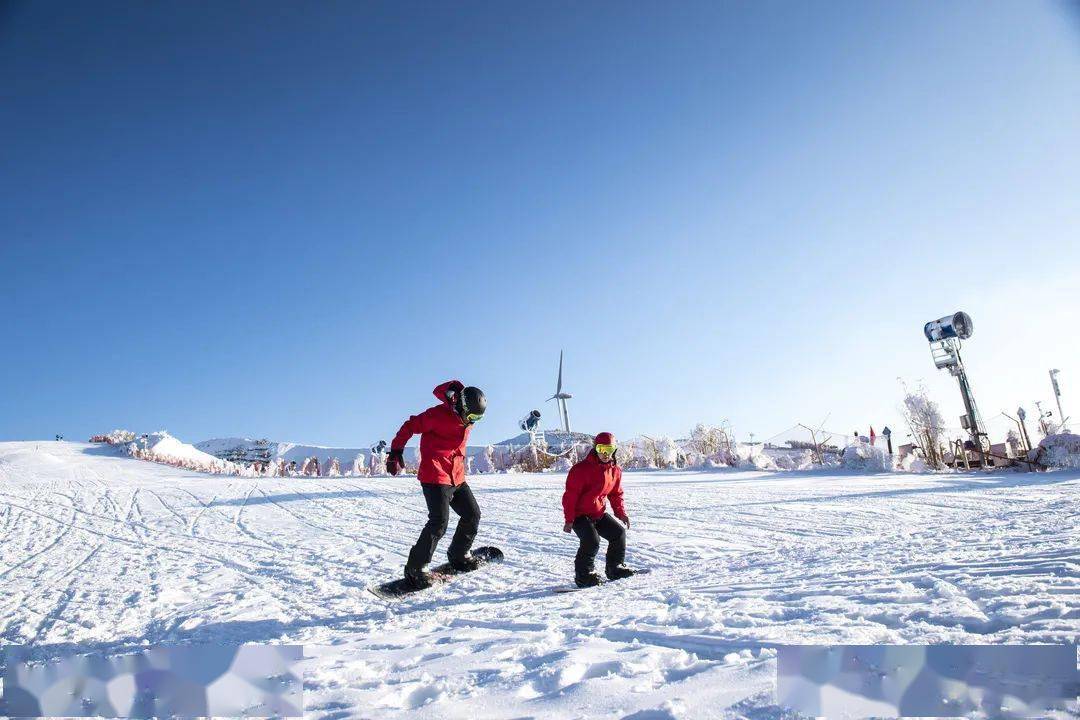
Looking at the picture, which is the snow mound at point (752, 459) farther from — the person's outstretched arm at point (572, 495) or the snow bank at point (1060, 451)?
the person's outstretched arm at point (572, 495)

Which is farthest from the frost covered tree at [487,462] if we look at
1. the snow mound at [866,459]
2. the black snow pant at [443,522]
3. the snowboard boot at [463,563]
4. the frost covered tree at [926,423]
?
the black snow pant at [443,522]

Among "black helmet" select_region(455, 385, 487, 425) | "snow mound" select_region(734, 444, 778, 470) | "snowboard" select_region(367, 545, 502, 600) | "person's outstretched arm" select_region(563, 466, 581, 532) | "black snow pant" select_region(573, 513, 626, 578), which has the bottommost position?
"snowboard" select_region(367, 545, 502, 600)

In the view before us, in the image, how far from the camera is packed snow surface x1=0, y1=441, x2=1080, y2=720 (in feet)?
7.20

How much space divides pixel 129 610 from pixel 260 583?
1096 millimetres

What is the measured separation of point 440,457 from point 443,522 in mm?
587

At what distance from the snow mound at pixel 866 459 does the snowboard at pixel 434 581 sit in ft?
53.0

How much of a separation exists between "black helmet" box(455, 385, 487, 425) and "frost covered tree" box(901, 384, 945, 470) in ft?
65.9

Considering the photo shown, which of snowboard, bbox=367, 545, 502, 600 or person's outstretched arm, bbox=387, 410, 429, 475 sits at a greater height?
person's outstretched arm, bbox=387, 410, 429, 475

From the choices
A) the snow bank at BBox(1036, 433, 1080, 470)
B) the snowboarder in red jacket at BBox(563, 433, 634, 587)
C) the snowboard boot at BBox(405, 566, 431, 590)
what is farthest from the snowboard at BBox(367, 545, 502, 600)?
the snow bank at BBox(1036, 433, 1080, 470)

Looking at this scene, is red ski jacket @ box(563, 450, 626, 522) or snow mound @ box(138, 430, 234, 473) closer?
red ski jacket @ box(563, 450, 626, 522)

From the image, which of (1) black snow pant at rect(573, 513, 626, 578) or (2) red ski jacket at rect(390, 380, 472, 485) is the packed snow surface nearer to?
(1) black snow pant at rect(573, 513, 626, 578)

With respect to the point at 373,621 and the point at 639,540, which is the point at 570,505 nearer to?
the point at 373,621

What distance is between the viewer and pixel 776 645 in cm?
237

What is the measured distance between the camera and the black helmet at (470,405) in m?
5.00
